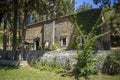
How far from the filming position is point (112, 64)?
16.0 metres

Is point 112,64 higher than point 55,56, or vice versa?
point 55,56

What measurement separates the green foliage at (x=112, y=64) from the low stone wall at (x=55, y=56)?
1.26 ft

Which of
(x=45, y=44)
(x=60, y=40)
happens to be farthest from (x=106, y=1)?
(x=45, y=44)

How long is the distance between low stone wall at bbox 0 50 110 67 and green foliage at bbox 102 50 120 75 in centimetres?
38

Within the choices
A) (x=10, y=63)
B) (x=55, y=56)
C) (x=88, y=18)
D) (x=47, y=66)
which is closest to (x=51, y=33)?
(x=88, y=18)

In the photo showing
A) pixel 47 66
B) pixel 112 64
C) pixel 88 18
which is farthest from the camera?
pixel 88 18

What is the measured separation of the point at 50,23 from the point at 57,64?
58.4 ft

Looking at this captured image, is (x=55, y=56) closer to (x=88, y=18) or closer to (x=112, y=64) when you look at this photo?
(x=112, y=64)

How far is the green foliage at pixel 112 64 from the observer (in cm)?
1569

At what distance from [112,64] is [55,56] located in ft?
18.7

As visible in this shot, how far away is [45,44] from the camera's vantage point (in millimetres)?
37344

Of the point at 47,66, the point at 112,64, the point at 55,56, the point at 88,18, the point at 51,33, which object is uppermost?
the point at 88,18

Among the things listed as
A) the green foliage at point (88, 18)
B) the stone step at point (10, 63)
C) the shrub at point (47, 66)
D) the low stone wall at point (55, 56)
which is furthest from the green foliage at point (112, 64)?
the green foliage at point (88, 18)

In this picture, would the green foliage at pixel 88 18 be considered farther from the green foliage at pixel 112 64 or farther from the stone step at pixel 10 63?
the green foliage at pixel 112 64
